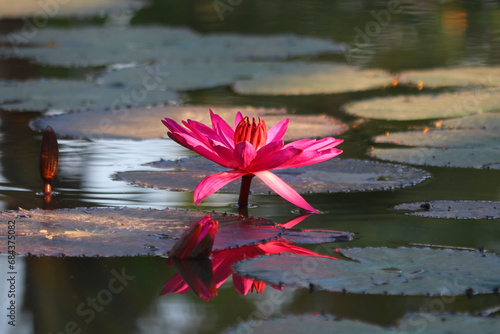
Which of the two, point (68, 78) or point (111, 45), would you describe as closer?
point (68, 78)

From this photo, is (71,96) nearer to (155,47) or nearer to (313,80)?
(313,80)

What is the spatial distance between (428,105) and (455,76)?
2.99 ft

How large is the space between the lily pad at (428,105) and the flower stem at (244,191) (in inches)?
68.2

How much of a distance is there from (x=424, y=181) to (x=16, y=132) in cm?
191

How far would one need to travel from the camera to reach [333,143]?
2107 mm

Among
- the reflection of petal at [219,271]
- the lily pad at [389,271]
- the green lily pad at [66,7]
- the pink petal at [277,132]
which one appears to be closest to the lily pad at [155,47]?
the green lily pad at [66,7]

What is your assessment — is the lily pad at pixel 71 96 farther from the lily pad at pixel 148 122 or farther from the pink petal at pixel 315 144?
the pink petal at pixel 315 144

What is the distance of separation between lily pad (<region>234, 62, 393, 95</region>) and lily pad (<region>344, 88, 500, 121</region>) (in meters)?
0.40

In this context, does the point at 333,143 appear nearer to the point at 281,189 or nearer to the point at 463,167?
the point at 281,189

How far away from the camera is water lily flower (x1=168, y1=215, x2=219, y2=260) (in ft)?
5.64

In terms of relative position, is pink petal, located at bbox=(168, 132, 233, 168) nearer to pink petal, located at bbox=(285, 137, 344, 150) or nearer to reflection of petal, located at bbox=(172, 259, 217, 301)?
pink petal, located at bbox=(285, 137, 344, 150)

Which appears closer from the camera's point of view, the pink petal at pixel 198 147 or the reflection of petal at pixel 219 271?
the reflection of petal at pixel 219 271

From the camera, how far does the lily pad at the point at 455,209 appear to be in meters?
→ 2.12

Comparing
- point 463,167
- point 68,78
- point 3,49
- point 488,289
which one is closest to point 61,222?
point 488,289
